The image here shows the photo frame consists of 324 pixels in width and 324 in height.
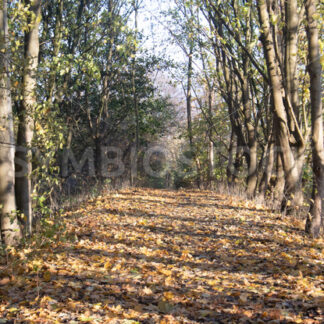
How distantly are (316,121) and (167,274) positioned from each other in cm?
402

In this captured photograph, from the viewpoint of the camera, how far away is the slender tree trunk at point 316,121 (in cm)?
682

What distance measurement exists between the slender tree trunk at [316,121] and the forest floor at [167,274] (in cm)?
51

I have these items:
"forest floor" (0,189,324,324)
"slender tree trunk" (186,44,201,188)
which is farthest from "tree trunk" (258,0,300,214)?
"slender tree trunk" (186,44,201,188)

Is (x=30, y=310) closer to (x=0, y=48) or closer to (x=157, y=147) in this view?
(x=0, y=48)

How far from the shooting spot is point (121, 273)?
5.14 m

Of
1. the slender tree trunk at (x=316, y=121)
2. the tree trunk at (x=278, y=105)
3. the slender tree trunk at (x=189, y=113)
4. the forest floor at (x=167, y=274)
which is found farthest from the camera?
the slender tree trunk at (x=189, y=113)

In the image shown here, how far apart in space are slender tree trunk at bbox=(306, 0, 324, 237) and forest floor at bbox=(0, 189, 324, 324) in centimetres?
51

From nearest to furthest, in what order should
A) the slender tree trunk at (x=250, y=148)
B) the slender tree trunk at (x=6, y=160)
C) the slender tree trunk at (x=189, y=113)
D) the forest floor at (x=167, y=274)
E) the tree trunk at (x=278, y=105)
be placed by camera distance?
1. the forest floor at (x=167, y=274)
2. the slender tree trunk at (x=6, y=160)
3. the tree trunk at (x=278, y=105)
4. the slender tree trunk at (x=250, y=148)
5. the slender tree trunk at (x=189, y=113)

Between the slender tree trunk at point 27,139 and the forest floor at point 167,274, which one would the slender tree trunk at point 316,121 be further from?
the slender tree trunk at point 27,139

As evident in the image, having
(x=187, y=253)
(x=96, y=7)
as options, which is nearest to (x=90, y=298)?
(x=187, y=253)

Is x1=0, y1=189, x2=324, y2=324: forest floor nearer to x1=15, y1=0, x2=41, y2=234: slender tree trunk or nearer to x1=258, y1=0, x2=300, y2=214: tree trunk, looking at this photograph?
x1=15, y1=0, x2=41, y2=234: slender tree trunk

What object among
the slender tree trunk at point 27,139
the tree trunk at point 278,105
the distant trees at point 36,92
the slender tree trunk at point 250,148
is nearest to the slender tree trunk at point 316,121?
the tree trunk at point 278,105

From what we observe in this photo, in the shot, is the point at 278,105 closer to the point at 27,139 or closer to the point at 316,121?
the point at 316,121

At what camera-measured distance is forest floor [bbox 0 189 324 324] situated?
381cm
